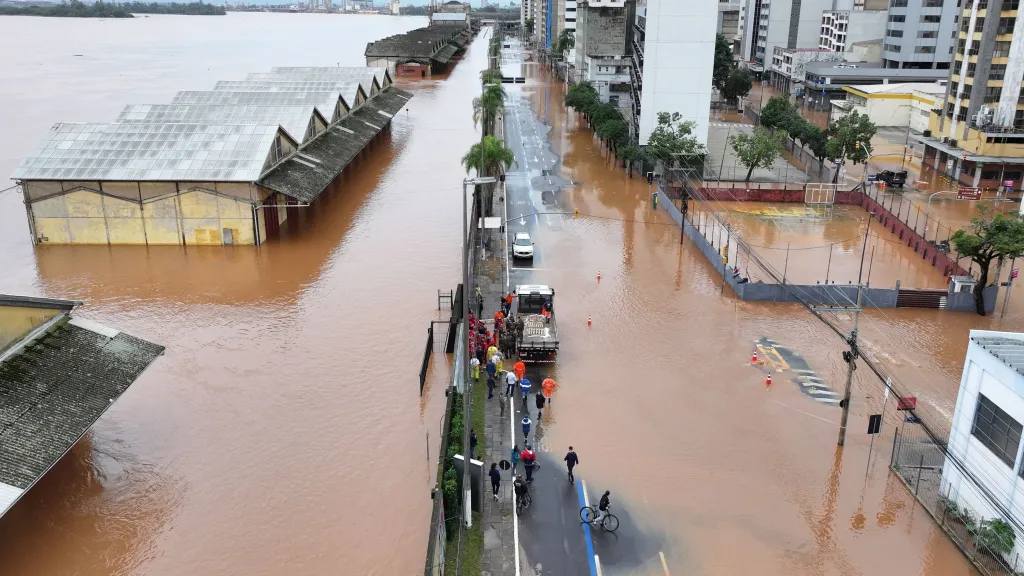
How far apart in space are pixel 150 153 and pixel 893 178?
1982 inches

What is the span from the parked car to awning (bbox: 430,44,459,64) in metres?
93.6

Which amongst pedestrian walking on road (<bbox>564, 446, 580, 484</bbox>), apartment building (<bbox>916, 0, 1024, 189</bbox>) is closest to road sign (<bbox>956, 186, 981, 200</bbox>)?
apartment building (<bbox>916, 0, 1024, 189</bbox>)

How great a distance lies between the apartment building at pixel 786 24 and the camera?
120688 mm

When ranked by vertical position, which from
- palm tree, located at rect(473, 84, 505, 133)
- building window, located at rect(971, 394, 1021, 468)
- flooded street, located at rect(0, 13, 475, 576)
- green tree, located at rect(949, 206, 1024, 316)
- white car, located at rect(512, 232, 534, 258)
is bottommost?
flooded street, located at rect(0, 13, 475, 576)

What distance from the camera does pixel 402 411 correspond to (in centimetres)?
2761

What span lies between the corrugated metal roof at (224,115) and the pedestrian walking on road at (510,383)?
30.4m

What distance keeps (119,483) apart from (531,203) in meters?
35.5

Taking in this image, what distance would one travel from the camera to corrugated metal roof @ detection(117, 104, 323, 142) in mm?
53062

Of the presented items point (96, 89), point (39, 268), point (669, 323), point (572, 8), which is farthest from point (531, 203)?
point (572, 8)

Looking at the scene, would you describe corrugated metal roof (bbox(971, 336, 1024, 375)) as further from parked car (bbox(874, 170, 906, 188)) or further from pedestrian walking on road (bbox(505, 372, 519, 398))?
parked car (bbox(874, 170, 906, 188))

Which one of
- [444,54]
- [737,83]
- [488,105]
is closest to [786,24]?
[737,83]

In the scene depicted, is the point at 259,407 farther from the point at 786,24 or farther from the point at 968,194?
the point at 786,24

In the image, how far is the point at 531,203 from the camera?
5444 centimetres

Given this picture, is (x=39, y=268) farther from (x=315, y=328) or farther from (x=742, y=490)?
(x=742, y=490)
